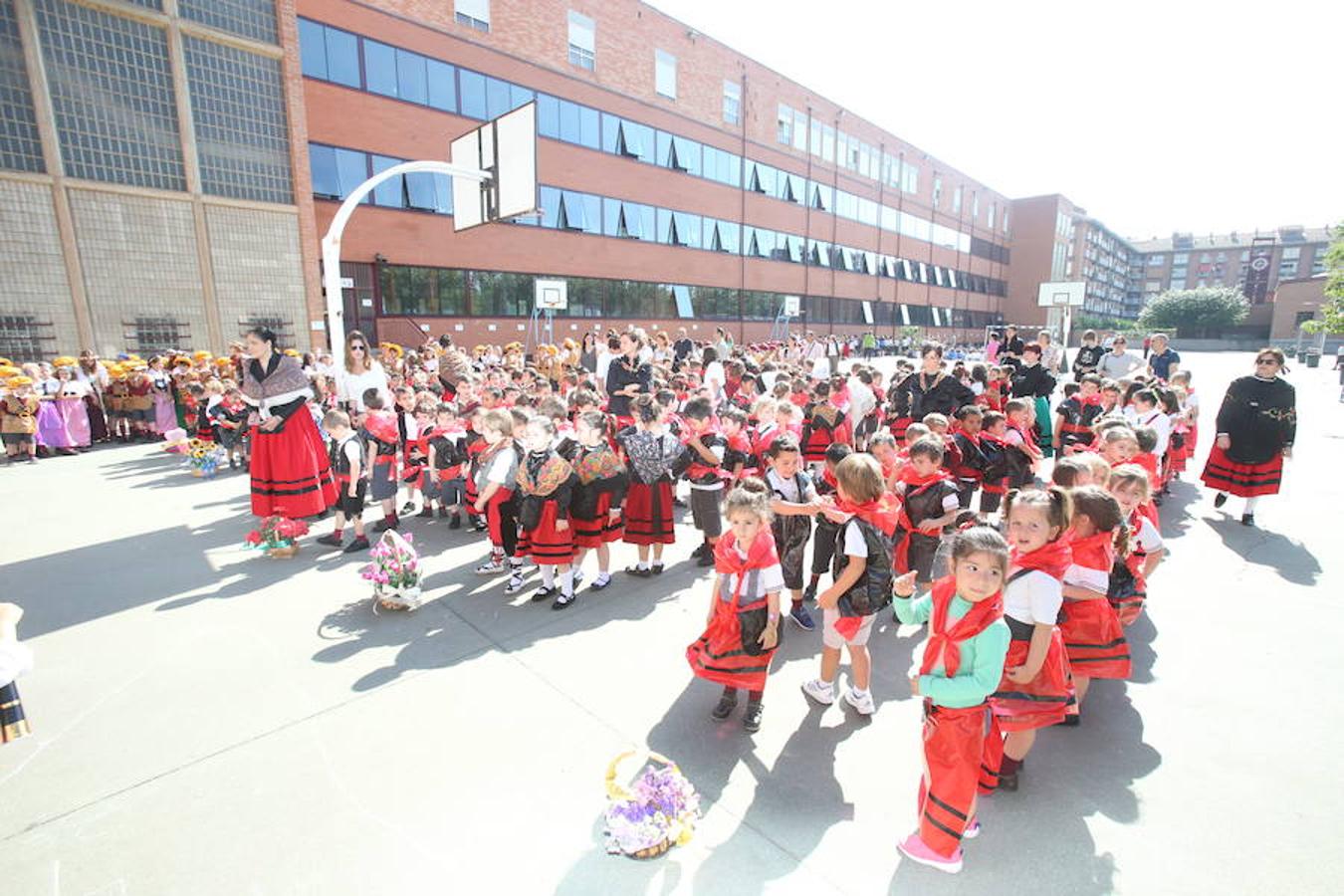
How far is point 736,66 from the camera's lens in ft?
95.0

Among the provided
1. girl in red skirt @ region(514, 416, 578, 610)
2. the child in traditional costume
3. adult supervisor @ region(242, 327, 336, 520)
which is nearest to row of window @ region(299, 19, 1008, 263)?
adult supervisor @ region(242, 327, 336, 520)

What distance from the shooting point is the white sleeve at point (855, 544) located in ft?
10.2

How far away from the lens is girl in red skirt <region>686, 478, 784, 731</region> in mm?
Answer: 3074

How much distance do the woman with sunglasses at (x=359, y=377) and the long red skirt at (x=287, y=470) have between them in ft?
4.68

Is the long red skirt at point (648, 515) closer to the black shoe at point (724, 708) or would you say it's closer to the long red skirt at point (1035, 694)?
the black shoe at point (724, 708)

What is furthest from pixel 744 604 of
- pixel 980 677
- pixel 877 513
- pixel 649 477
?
pixel 649 477

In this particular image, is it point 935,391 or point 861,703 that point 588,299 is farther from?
point 861,703

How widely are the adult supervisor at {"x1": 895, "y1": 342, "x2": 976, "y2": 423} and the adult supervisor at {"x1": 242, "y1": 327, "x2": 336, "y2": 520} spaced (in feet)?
20.4

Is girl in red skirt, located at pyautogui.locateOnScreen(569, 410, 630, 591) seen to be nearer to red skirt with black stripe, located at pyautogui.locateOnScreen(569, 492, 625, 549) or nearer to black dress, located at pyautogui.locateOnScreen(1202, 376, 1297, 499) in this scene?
red skirt with black stripe, located at pyautogui.locateOnScreen(569, 492, 625, 549)

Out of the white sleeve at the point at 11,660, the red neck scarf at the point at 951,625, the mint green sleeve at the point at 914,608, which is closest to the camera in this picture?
the white sleeve at the point at 11,660


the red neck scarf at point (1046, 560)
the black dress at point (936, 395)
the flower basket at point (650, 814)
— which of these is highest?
the black dress at point (936, 395)

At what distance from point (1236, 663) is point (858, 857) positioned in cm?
316

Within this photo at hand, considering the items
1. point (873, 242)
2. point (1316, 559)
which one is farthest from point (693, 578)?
point (873, 242)

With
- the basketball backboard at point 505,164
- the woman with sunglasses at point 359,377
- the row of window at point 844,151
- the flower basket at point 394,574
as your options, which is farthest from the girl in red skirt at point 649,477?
the row of window at point 844,151
